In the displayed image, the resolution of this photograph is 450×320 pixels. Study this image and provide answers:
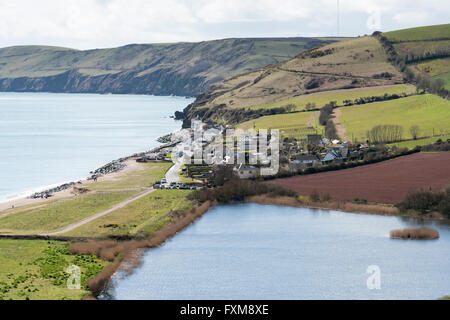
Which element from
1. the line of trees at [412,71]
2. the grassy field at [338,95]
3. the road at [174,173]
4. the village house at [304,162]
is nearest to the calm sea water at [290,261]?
the road at [174,173]

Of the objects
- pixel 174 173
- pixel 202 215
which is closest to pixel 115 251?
pixel 202 215

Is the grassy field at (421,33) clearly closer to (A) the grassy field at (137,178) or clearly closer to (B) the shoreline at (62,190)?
(B) the shoreline at (62,190)

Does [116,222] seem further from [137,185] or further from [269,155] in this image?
[269,155]

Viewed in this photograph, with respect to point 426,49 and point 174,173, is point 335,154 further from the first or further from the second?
point 426,49

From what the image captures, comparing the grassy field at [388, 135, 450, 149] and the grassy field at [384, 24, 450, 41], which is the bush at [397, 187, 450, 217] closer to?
the grassy field at [388, 135, 450, 149]

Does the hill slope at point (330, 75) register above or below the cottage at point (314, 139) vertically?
Answer: above

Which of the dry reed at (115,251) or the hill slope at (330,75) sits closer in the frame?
the dry reed at (115,251)
